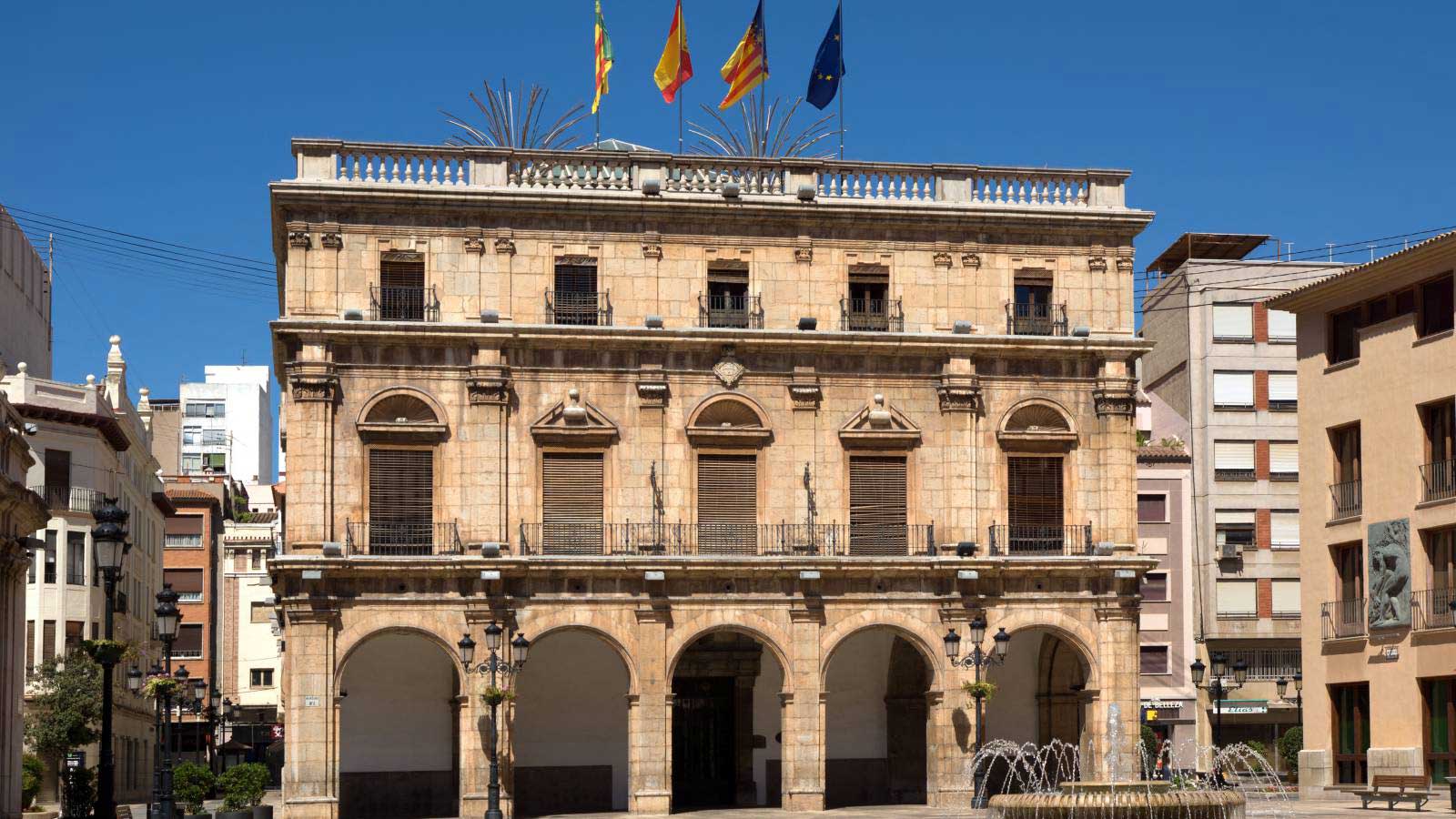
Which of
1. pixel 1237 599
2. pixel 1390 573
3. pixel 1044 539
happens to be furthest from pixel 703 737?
pixel 1237 599

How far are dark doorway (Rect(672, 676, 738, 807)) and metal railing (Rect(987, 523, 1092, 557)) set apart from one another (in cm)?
764

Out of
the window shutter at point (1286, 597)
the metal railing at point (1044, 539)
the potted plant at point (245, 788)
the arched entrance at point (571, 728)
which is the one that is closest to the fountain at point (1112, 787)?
the metal railing at point (1044, 539)

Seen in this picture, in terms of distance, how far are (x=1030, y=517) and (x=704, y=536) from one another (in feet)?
25.2

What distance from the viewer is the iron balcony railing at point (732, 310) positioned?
46188mm

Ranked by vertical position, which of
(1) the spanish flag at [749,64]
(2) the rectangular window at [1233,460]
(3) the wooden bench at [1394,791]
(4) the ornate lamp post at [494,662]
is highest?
(1) the spanish flag at [749,64]

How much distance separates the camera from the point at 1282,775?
6400 centimetres

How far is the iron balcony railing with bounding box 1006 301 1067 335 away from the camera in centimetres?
4719

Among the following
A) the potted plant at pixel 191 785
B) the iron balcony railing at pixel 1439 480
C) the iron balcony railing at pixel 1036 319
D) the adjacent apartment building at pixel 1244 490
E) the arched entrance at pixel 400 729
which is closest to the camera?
the potted plant at pixel 191 785

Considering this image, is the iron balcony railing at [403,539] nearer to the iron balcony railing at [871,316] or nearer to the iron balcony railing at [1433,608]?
the iron balcony railing at [871,316]

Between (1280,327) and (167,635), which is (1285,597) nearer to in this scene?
(1280,327)

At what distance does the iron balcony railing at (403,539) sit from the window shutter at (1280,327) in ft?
115

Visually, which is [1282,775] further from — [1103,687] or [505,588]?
[505,588]

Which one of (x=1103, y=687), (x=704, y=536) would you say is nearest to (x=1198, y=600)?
(x=1103, y=687)

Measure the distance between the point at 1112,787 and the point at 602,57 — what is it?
25637 millimetres
